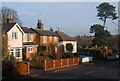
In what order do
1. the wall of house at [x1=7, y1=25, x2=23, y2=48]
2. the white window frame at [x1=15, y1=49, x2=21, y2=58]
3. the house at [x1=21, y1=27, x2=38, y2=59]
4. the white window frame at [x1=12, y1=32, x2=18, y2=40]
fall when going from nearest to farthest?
1. the wall of house at [x1=7, y1=25, x2=23, y2=48]
2. the white window frame at [x1=12, y1=32, x2=18, y2=40]
3. the white window frame at [x1=15, y1=49, x2=21, y2=58]
4. the house at [x1=21, y1=27, x2=38, y2=59]

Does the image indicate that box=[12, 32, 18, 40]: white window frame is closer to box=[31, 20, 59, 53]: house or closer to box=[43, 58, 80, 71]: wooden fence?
box=[43, 58, 80, 71]: wooden fence

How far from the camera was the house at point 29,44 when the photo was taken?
1334 inches

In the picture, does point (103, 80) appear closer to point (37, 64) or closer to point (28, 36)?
point (37, 64)

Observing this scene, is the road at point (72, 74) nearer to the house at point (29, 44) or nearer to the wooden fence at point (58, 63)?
the wooden fence at point (58, 63)

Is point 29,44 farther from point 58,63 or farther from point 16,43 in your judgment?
point 58,63

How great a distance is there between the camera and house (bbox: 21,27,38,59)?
33.9m

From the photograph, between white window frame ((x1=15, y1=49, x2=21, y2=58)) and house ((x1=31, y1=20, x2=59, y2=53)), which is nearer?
white window frame ((x1=15, y1=49, x2=21, y2=58))

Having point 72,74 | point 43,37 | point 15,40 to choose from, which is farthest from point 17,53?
point 72,74

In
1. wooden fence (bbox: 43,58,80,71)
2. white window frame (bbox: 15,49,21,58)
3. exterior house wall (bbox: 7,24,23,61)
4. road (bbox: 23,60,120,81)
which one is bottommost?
road (bbox: 23,60,120,81)

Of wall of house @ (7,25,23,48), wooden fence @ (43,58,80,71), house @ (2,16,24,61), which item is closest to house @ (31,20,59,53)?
wall of house @ (7,25,23,48)

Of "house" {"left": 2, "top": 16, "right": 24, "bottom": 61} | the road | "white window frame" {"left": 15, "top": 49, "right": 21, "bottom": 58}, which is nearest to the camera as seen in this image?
the road

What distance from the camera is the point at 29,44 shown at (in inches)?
1368

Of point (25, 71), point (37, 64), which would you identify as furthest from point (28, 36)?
point (25, 71)

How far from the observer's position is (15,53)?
30.5m
